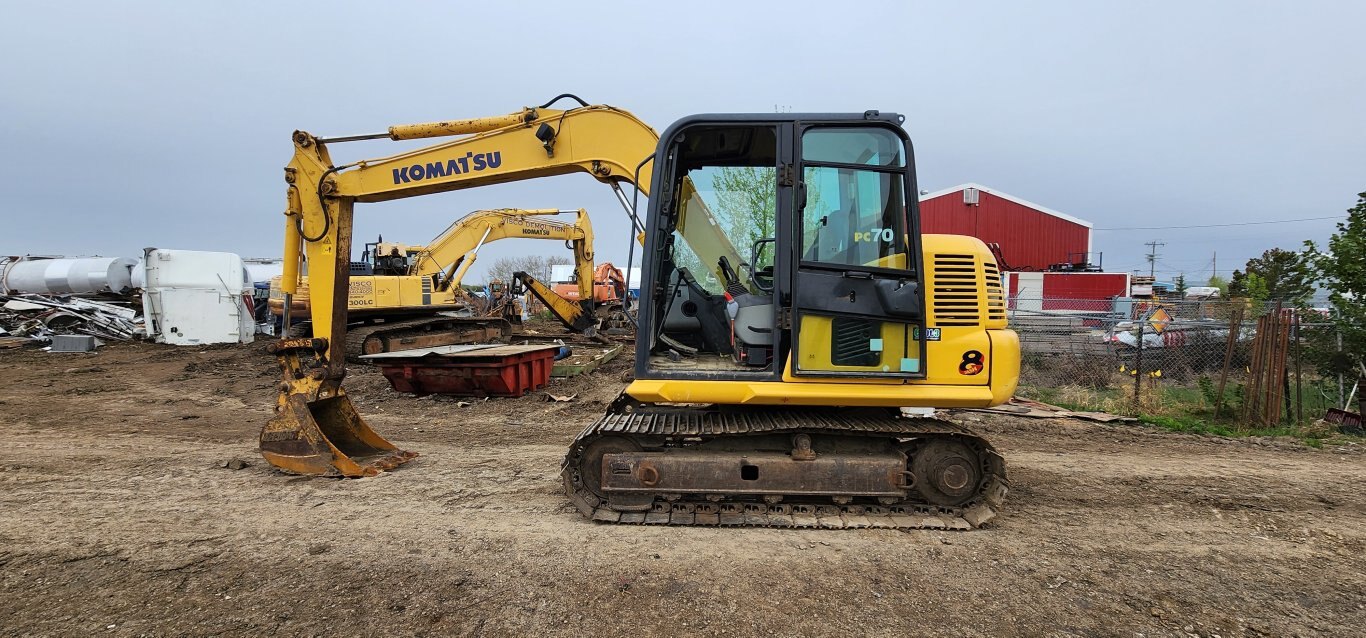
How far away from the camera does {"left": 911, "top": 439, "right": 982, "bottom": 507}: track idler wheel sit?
4.36 metres

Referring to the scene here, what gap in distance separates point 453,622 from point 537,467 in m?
2.80

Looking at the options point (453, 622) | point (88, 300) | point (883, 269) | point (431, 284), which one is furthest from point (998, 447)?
point (88, 300)

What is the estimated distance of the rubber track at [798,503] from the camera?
4.26m

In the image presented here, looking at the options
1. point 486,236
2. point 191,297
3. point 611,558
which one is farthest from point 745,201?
point 191,297

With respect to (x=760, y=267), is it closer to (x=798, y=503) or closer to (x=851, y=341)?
(x=851, y=341)

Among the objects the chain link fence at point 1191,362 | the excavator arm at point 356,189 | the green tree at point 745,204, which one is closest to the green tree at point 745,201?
the green tree at point 745,204

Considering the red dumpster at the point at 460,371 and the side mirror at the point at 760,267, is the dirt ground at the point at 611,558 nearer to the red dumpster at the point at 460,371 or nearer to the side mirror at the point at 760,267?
the side mirror at the point at 760,267

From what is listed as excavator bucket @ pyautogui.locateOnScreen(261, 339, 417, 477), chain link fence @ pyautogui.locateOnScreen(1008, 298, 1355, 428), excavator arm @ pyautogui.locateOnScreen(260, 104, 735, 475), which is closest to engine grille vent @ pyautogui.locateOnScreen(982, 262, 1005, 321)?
excavator arm @ pyautogui.locateOnScreen(260, 104, 735, 475)

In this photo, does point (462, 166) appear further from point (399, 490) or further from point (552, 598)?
point (552, 598)

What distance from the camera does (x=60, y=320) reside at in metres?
18.8

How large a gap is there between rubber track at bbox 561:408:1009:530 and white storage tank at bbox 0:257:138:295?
2557cm

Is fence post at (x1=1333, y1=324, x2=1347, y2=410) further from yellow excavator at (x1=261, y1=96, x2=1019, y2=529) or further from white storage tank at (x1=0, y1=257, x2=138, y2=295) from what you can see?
white storage tank at (x1=0, y1=257, x2=138, y2=295)

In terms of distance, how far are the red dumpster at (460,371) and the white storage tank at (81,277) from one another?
61.6 ft

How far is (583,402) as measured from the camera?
9.70 m
